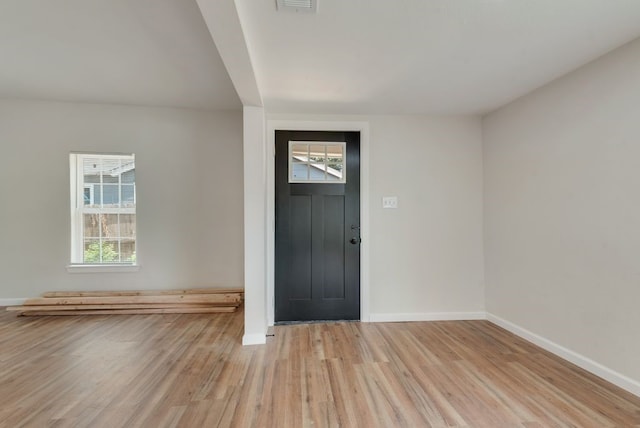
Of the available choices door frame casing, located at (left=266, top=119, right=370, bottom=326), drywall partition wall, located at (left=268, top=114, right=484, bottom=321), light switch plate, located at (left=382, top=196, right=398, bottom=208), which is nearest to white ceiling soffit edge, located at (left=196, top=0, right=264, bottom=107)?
door frame casing, located at (left=266, top=119, right=370, bottom=326)

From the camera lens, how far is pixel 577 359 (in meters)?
2.07

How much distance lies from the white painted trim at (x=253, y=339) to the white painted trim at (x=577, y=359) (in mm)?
2441

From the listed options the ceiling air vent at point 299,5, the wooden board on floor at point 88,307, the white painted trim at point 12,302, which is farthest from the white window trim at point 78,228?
the ceiling air vent at point 299,5

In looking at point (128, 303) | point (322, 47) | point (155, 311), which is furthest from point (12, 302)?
point (322, 47)

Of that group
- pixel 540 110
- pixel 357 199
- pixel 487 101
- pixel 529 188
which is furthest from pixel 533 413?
pixel 487 101

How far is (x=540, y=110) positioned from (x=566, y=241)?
1156mm

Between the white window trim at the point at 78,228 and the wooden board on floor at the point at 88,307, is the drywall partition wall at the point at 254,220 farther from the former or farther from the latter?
the white window trim at the point at 78,228

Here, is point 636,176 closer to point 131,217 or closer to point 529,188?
point 529,188

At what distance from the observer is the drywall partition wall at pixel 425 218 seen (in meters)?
3.01

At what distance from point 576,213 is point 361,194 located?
1.79 metres

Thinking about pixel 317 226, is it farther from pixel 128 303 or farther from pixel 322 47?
pixel 128 303

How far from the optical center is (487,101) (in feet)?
8.73

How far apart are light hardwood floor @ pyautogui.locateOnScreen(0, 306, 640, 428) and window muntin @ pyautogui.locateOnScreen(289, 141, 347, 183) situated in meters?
1.60

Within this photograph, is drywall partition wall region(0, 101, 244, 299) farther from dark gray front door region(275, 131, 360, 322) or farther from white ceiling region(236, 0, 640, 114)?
white ceiling region(236, 0, 640, 114)
